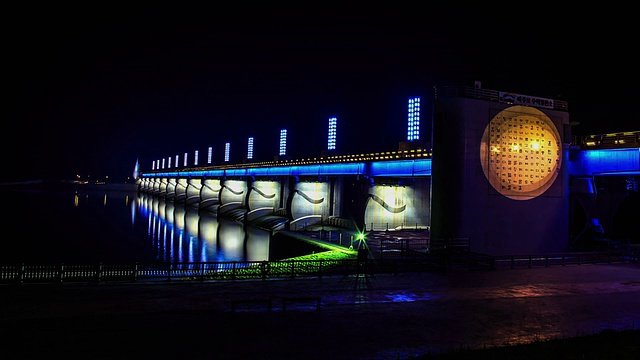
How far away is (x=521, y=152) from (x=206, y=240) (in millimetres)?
48198

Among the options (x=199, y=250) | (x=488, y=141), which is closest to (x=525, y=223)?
(x=488, y=141)

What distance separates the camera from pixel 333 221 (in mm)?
59469

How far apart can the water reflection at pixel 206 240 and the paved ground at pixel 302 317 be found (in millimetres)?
36098

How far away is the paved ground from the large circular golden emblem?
442 inches

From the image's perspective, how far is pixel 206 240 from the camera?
219ft

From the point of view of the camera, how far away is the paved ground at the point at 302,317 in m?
10.7

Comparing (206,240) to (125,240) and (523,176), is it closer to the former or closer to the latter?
(125,240)

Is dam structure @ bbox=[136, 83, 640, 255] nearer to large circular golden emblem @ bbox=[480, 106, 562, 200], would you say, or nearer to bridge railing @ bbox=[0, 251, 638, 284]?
large circular golden emblem @ bbox=[480, 106, 562, 200]

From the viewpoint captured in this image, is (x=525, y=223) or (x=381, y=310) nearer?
(x=381, y=310)

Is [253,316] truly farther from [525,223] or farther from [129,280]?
[525,223]

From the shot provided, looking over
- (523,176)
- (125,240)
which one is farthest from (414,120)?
(125,240)

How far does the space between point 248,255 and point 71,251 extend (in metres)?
21.6

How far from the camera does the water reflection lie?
180 feet

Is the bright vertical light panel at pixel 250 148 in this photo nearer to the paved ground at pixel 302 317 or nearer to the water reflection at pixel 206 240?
the water reflection at pixel 206 240
